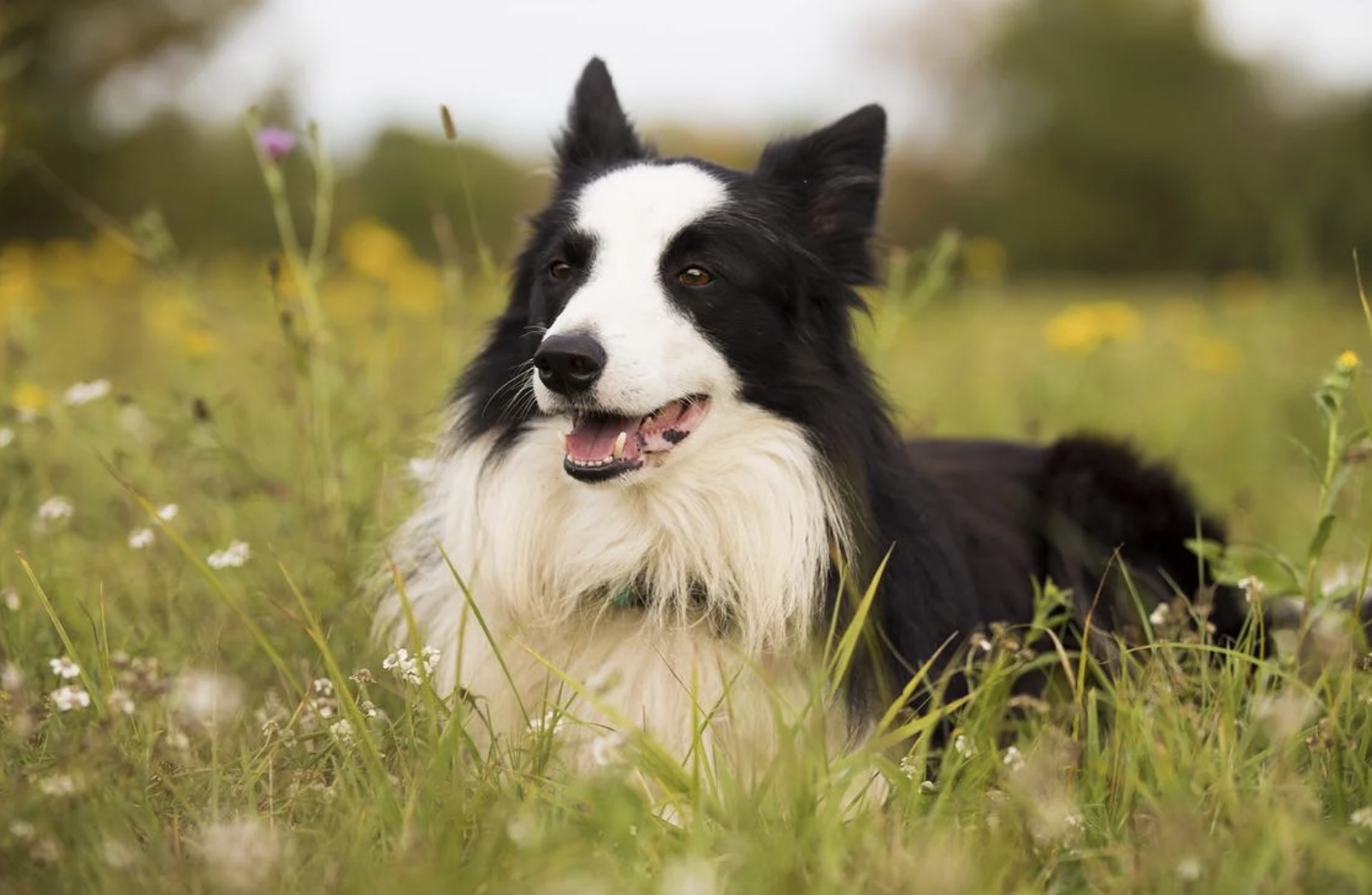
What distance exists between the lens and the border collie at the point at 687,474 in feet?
9.55

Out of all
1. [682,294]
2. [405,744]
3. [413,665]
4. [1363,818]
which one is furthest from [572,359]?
[1363,818]

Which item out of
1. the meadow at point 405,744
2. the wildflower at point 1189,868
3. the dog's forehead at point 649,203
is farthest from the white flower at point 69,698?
the wildflower at point 1189,868

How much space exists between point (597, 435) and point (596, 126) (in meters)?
1.06

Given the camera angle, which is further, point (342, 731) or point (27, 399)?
point (27, 399)

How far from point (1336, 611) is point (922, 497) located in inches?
39.4

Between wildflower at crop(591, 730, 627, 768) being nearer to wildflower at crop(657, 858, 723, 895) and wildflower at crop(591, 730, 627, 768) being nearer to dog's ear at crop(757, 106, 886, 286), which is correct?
wildflower at crop(657, 858, 723, 895)

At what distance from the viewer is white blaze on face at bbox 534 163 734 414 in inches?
111

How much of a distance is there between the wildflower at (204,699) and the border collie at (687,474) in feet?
1.77

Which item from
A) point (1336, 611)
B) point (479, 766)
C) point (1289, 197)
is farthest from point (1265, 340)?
point (479, 766)

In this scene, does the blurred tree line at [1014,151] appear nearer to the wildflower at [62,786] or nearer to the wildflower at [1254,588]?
the wildflower at [1254,588]

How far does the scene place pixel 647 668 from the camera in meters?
2.95

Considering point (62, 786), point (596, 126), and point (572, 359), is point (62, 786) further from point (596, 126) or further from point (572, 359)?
point (596, 126)

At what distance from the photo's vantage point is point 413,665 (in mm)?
2533

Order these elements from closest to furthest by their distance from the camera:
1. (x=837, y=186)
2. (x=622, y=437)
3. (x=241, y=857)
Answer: (x=241, y=857) → (x=622, y=437) → (x=837, y=186)
